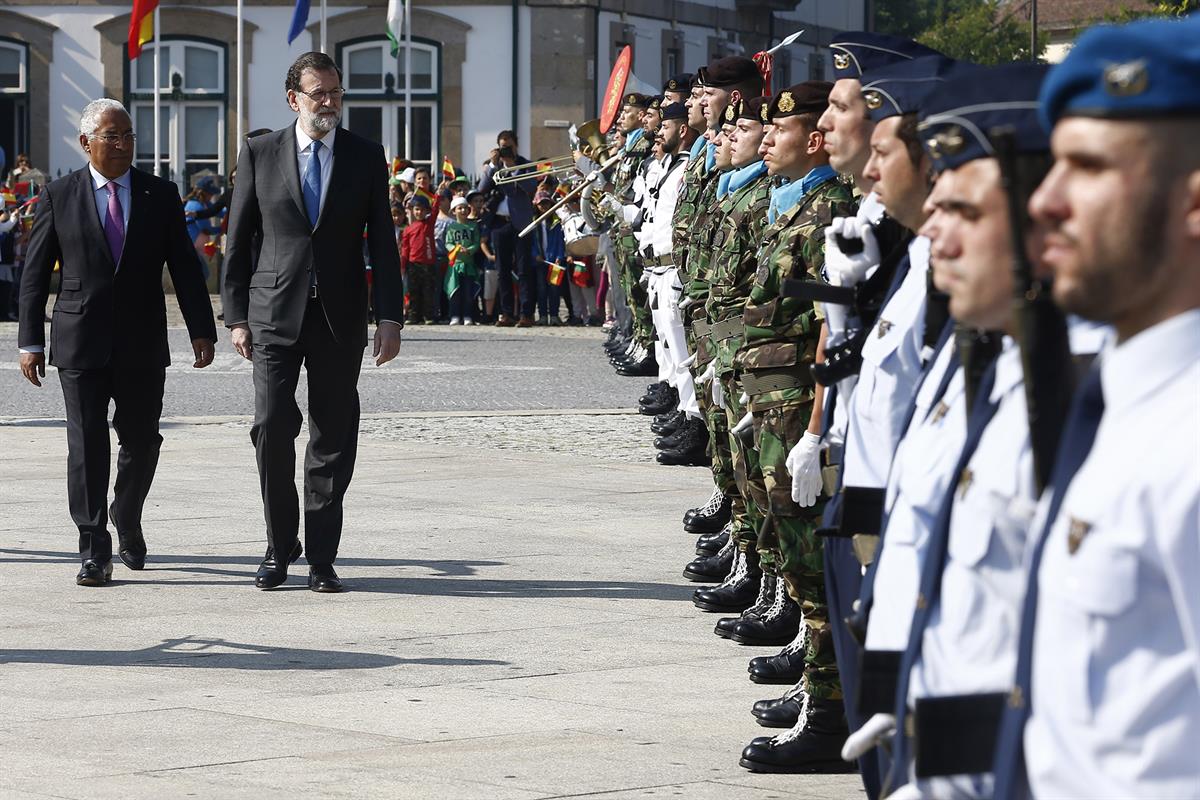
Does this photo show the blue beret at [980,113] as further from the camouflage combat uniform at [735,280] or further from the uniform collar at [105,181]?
the uniform collar at [105,181]

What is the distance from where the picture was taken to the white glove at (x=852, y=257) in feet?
17.9

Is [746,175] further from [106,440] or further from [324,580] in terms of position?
[106,440]

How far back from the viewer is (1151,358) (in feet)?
8.04

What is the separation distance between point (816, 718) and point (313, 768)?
1.34 m

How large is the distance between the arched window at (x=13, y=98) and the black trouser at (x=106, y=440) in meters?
30.6

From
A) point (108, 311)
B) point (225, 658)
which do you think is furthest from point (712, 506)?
point (225, 658)

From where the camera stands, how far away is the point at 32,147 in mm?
38844

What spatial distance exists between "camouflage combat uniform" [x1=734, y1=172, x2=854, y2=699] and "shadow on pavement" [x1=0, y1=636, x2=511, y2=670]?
141 cm

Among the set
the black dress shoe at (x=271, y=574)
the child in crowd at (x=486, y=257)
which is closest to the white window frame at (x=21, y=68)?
the child in crowd at (x=486, y=257)

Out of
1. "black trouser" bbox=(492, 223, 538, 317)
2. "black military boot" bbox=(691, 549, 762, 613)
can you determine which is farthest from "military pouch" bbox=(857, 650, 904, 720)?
"black trouser" bbox=(492, 223, 538, 317)

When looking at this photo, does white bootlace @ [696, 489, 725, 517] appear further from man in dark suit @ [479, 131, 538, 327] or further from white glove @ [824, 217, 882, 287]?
man in dark suit @ [479, 131, 538, 327]

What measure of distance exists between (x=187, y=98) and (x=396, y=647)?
107ft

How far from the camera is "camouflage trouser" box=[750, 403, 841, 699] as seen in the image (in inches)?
238

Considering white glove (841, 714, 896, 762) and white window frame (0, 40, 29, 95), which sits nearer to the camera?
white glove (841, 714, 896, 762)
